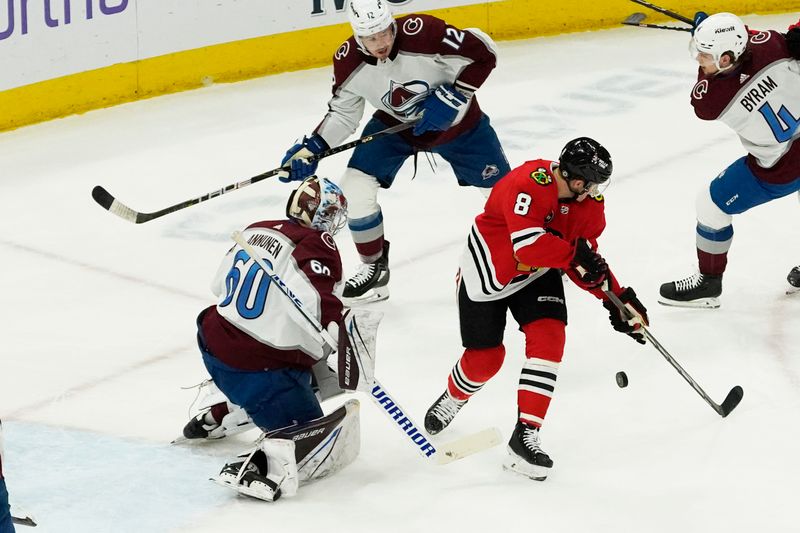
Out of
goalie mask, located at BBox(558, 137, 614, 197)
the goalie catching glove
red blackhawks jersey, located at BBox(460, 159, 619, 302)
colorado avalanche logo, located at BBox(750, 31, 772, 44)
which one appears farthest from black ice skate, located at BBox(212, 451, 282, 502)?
colorado avalanche logo, located at BBox(750, 31, 772, 44)

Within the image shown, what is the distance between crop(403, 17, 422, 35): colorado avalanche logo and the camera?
4551 mm

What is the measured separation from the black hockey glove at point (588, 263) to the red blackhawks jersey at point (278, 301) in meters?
0.61

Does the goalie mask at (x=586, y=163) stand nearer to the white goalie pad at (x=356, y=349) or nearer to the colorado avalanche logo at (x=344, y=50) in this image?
the white goalie pad at (x=356, y=349)

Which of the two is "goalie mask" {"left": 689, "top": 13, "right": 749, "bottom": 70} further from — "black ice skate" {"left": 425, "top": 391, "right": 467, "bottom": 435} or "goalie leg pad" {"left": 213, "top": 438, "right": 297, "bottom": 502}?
"goalie leg pad" {"left": 213, "top": 438, "right": 297, "bottom": 502}

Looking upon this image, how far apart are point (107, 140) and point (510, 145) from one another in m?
1.92

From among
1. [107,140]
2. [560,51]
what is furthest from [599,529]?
[560,51]

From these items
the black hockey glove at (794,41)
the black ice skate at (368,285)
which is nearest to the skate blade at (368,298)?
the black ice skate at (368,285)

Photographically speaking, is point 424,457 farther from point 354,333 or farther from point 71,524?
point 71,524

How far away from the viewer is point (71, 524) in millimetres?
3189

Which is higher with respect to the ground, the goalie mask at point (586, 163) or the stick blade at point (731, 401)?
the goalie mask at point (586, 163)

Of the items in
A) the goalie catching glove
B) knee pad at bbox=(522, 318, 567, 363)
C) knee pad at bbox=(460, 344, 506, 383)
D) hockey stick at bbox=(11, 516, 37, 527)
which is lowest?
knee pad at bbox=(460, 344, 506, 383)

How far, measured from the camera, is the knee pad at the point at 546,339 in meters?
3.50

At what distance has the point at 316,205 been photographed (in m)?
3.49

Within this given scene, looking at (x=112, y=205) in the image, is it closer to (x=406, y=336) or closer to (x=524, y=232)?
(x=406, y=336)
